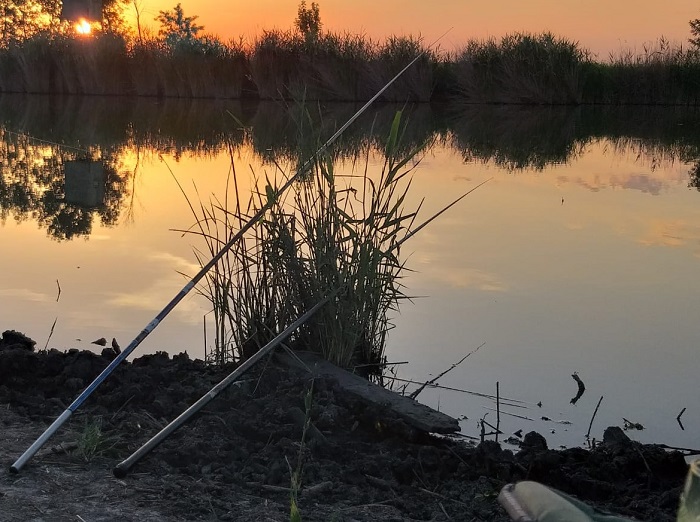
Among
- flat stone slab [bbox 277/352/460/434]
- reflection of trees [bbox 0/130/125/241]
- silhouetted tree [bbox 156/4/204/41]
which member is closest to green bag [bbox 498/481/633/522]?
flat stone slab [bbox 277/352/460/434]

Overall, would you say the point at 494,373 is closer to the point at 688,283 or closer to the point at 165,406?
the point at 165,406

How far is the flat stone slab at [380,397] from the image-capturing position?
120 inches

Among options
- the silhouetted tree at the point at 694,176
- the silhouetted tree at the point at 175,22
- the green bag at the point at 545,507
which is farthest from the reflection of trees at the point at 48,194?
the silhouetted tree at the point at 175,22

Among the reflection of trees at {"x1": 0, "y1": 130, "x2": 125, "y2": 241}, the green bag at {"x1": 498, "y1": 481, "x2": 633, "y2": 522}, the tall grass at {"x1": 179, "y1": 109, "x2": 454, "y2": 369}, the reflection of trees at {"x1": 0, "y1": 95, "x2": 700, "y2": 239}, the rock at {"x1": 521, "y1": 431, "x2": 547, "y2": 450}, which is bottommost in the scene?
the rock at {"x1": 521, "y1": 431, "x2": 547, "y2": 450}

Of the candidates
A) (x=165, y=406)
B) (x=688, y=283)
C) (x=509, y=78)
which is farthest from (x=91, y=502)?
(x=509, y=78)

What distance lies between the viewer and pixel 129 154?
11.2 m

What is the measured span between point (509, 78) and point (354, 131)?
31.4 ft

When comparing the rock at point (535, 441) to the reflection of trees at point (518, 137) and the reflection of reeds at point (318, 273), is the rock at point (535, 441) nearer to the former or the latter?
the reflection of reeds at point (318, 273)

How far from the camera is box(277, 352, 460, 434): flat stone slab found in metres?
3.05

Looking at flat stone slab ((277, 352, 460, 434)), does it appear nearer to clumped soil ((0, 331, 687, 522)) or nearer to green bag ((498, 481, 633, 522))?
clumped soil ((0, 331, 687, 522))

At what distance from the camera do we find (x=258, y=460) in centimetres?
270

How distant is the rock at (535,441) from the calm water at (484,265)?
23 centimetres

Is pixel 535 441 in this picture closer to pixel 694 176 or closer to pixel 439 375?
pixel 439 375

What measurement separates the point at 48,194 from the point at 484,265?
13.6ft
